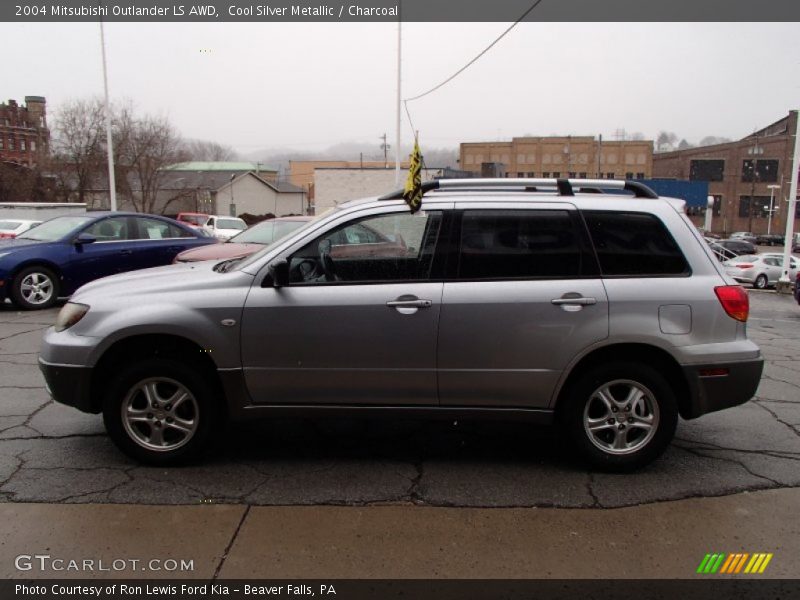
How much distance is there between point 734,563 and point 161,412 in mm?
3291

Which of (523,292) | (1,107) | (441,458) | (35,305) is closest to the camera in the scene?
(523,292)

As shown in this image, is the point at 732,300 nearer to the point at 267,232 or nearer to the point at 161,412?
the point at 161,412

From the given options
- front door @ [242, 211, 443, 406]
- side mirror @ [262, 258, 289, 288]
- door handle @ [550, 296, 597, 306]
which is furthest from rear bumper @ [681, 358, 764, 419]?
side mirror @ [262, 258, 289, 288]

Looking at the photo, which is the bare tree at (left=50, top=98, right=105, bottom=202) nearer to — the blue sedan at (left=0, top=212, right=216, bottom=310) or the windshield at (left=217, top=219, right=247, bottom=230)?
the windshield at (left=217, top=219, right=247, bottom=230)

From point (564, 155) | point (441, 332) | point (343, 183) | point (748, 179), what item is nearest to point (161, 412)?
point (441, 332)

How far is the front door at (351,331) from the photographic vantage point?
3705 millimetres

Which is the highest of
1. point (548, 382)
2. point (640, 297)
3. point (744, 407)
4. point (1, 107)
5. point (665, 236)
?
point (1, 107)

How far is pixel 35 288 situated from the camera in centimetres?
935

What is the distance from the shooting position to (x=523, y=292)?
3.71m

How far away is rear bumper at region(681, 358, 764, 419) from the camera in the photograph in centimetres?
374

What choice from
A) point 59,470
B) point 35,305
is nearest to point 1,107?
point 35,305

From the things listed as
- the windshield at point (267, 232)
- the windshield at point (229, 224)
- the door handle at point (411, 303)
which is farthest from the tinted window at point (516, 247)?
the windshield at point (229, 224)

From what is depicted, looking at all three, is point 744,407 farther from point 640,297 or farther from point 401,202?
point 401,202

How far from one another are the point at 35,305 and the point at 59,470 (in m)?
6.61
